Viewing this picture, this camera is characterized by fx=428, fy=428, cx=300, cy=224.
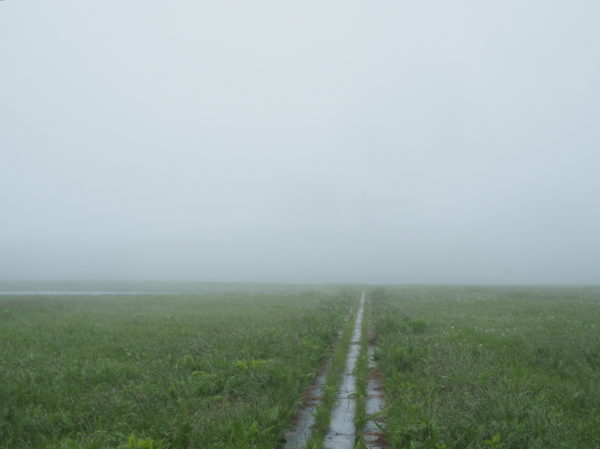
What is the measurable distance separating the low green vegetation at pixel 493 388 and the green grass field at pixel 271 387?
0.04 metres

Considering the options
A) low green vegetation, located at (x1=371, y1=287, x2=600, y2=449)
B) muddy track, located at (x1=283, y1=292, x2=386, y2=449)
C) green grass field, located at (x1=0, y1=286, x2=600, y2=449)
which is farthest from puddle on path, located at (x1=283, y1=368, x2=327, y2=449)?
low green vegetation, located at (x1=371, y1=287, x2=600, y2=449)

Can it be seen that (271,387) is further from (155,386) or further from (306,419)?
(155,386)

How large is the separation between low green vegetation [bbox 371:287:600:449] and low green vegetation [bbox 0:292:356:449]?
2.49m

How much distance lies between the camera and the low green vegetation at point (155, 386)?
307 inches

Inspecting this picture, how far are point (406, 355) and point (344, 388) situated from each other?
305 centimetres

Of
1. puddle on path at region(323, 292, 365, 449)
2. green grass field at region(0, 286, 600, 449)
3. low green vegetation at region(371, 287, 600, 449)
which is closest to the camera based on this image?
low green vegetation at region(371, 287, 600, 449)

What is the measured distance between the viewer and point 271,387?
10.5 meters

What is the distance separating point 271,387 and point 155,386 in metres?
2.89

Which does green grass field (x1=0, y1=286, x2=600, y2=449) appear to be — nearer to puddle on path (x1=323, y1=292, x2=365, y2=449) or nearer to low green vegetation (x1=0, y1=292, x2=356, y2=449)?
low green vegetation (x1=0, y1=292, x2=356, y2=449)

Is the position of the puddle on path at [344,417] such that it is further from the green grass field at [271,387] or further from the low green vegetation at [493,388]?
the low green vegetation at [493,388]

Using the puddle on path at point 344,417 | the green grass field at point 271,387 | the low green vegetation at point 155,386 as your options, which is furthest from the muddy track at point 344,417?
the low green vegetation at point 155,386

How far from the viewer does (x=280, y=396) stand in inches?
385

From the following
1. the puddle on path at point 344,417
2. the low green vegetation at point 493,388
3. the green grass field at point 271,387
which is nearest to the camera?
the low green vegetation at point 493,388

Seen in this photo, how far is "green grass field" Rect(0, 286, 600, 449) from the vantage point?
25.2 feet
